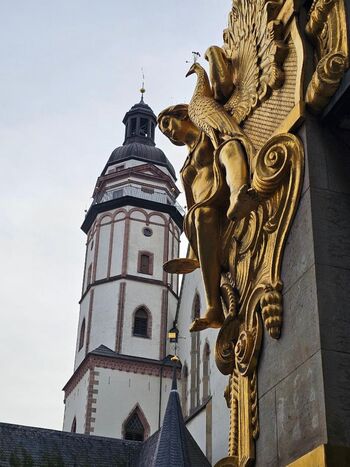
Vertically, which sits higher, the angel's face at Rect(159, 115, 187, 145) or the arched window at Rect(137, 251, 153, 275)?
the arched window at Rect(137, 251, 153, 275)

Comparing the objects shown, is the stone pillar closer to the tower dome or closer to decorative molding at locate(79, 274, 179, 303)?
decorative molding at locate(79, 274, 179, 303)

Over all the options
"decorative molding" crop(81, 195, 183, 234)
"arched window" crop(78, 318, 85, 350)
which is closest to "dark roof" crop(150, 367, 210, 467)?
"arched window" crop(78, 318, 85, 350)

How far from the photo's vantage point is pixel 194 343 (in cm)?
2777

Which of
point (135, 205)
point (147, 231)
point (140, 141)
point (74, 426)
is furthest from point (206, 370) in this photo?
point (140, 141)

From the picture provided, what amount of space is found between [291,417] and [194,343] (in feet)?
82.2

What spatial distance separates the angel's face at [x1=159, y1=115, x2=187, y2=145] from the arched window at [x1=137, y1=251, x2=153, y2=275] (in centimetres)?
3081

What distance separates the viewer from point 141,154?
131ft

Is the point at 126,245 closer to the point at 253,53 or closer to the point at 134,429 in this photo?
the point at 134,429

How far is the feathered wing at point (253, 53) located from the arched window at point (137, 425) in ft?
93.7

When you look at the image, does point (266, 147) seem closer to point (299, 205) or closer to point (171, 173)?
point (299, 205)

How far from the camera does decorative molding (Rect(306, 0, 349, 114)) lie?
319 centimetres

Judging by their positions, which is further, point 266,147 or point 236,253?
point 236,253

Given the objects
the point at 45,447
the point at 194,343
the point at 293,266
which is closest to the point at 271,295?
the point at 293,266

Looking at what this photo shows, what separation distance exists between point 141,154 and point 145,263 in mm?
6967
